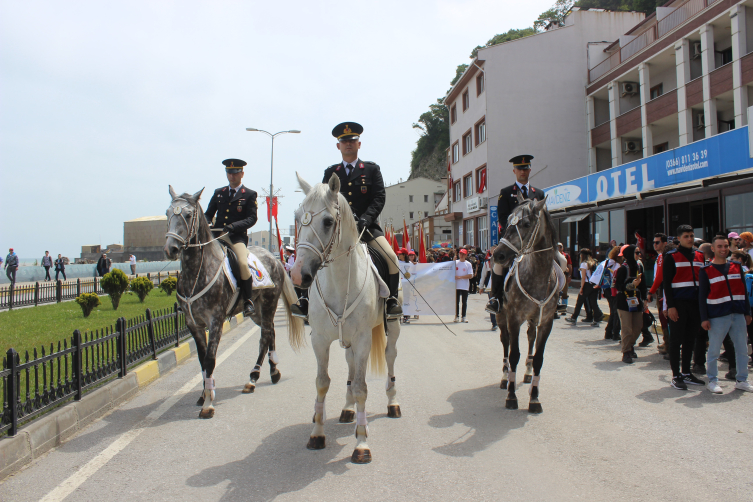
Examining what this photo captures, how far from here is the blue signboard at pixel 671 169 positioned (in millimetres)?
13891

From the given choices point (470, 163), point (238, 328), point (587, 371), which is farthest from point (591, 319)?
point (470, 163)

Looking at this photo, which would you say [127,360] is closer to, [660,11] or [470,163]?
[660,11]

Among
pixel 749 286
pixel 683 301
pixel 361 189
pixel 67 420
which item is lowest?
pixel 67 420

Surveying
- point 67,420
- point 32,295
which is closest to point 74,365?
point 67,420

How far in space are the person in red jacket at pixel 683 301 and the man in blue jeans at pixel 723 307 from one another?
0.73 ft

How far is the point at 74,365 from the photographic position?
552cm

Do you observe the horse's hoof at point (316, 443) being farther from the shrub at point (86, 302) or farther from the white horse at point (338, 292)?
the shrub at point (86, 302)

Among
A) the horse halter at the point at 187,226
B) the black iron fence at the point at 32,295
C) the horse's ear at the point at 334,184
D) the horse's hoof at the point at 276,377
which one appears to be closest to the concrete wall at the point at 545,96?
the black iron fence at the point at 32,295

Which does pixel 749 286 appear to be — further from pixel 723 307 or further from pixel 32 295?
pixel 32 295

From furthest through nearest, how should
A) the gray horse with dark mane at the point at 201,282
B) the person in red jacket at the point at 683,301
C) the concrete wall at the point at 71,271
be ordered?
the concrete wall at the point at 71,271 → the person in red jacket at the point at 683,301 → the gray horse with dark mane at the point at 201,282

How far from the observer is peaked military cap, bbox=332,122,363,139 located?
207 inches

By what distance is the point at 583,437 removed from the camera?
4750 millimetres

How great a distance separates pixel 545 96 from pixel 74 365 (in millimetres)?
33326

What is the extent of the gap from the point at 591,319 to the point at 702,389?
7.08 metres
